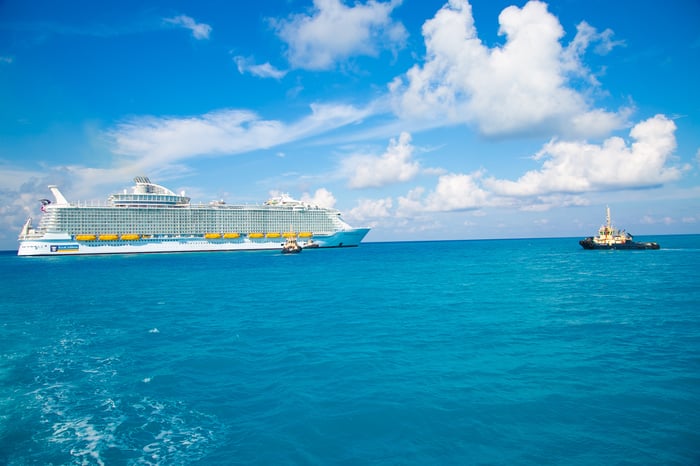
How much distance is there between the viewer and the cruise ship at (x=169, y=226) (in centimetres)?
9073

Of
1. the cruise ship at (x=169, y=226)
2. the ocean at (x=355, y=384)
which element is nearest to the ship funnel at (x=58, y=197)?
the cruise ship at (x=169, y=226)

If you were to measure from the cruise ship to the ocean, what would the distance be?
3110 inches

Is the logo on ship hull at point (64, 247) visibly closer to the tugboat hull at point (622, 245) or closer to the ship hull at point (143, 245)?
the ship hull at point (143, 245)

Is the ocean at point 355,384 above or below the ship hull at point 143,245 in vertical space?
below

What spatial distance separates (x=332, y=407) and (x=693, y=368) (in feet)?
40.5

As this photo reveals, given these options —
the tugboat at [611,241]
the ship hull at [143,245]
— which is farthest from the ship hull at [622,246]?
the ship hull at [143,245]

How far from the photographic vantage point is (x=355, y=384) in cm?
1213

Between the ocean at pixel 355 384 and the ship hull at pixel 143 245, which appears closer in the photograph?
the ocean at pixel 355 384

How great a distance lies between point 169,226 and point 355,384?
10189 centimetres

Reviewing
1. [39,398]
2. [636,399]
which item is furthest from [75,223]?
[636,399]

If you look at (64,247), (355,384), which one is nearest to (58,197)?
(64,247)

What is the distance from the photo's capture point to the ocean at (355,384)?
8.51 m

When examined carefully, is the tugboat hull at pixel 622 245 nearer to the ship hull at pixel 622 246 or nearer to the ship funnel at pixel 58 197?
the ship hull at pixel 622 246

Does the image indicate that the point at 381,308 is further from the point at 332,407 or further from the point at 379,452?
the point at 379,452
